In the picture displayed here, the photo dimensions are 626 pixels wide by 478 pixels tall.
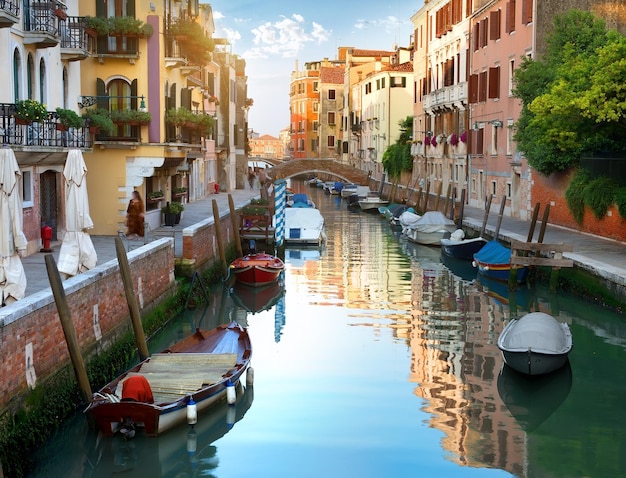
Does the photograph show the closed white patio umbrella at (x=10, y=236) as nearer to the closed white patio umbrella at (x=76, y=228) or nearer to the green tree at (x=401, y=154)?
the closed white patio umbrella at (x=76, y=228)

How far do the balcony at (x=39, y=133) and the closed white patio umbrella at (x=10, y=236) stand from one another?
4222 mm

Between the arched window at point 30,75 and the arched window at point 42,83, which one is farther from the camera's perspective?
the arched window at point 42,83

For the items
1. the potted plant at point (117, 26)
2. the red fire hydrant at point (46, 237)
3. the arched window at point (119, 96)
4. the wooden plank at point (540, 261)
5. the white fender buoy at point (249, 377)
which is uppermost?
the potted plant at point (117, 26)

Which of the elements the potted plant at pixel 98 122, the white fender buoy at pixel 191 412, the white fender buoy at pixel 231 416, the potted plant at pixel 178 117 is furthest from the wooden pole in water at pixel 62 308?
the potted plant at pixel 178 117

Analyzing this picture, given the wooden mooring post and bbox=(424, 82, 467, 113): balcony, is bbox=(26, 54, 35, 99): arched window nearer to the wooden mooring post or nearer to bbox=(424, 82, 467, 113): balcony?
the wooden mooring post

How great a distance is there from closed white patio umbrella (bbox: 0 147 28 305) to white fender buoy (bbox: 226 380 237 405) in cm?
263

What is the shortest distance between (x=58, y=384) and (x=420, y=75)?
1566 inches

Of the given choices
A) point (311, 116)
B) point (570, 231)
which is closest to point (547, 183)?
point (570, 231)

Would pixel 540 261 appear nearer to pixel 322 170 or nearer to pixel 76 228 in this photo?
pixel 76 228

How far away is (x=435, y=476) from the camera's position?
9.05 meters

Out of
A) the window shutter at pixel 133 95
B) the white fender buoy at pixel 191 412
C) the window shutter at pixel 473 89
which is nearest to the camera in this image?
the white fender buoy at pixel 191 412

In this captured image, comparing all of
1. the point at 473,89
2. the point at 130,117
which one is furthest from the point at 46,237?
the point at 473,89

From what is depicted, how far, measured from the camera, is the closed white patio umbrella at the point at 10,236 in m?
10.7

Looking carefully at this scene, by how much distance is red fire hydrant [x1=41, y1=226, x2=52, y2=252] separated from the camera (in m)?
17.4
